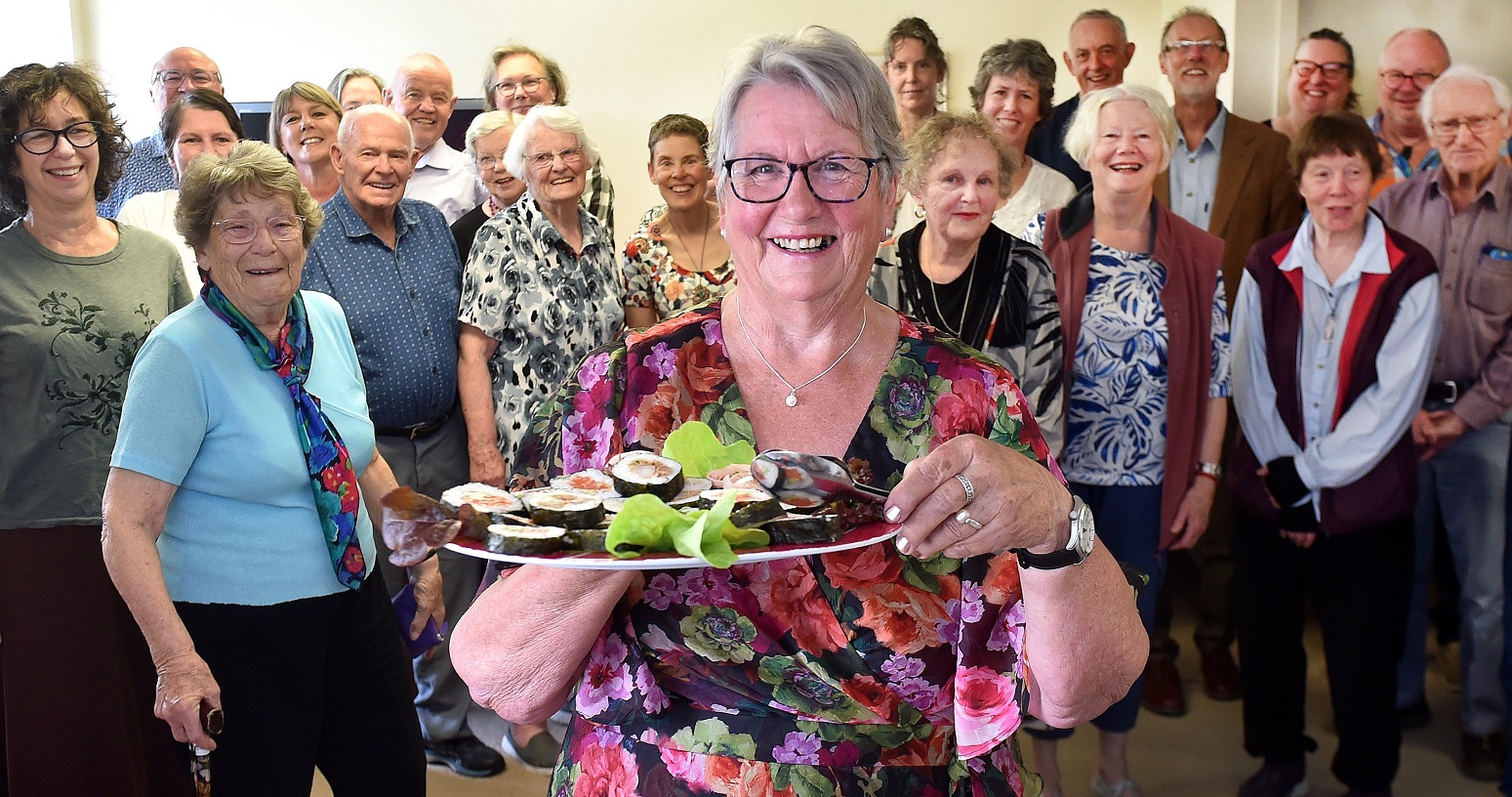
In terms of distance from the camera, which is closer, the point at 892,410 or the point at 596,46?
the point at 892,410

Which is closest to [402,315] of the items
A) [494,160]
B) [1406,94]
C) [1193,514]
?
[494,160]

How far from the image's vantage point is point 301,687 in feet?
6.80

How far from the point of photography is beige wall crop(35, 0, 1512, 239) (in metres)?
6.21

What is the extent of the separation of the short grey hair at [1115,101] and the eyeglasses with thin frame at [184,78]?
299cm

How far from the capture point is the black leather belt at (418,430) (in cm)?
321

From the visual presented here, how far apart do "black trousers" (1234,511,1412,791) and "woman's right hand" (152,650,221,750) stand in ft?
8.18

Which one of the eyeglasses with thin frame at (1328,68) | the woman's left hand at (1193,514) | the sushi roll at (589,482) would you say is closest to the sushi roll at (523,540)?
the sushi roll at (589,482)

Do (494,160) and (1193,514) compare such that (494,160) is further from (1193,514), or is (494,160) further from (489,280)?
(1193,514)

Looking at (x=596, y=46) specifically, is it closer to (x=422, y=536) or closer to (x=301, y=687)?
(x=301, y=687)

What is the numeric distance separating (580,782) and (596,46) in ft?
18.7

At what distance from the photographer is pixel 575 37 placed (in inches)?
258

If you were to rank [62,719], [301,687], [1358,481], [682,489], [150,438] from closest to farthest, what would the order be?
[682,489] → [150,438] → [301,687] → [62,719] → [1358,481]

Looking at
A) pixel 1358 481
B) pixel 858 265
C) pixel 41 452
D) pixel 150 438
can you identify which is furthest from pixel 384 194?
pixel 1358 481

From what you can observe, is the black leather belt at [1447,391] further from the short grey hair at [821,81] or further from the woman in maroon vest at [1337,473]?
the short grey hair at [821,81]
